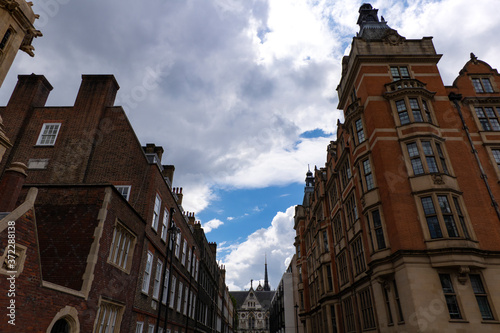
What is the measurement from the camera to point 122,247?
15.0 metres

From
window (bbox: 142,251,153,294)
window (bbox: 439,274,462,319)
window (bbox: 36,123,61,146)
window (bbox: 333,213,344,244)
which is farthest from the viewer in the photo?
window (bbox: 333,213,344,244)

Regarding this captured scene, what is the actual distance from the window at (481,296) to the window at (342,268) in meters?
9.93

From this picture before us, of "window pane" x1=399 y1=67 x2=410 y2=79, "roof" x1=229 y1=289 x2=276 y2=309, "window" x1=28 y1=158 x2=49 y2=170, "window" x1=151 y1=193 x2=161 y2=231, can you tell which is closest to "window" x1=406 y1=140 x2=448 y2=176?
"window pane" x1=399 y1=67 x2=410 y2=79

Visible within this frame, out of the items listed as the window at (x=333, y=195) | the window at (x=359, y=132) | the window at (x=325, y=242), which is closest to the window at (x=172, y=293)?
the window at (x=325, y=242)

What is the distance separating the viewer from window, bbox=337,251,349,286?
81.0 ft

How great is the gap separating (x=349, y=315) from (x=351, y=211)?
8543mm

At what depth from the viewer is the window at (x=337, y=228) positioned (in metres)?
26.6

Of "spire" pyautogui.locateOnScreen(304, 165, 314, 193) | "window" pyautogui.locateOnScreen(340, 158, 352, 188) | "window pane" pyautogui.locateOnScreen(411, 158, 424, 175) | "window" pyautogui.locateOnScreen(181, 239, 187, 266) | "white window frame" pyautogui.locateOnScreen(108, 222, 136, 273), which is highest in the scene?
"spire" pyautogui.locateOnScreen(304, 165, 314, 193)

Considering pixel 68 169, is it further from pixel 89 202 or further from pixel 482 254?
pixel 482 254

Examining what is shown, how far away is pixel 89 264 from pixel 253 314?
130649 mm

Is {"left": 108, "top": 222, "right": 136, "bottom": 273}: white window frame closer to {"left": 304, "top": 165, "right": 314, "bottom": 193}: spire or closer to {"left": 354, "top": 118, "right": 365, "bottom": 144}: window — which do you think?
A: {"left": 354, "top": 118, "right": 365, "bottom": 144}: window

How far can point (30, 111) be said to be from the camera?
2302cm

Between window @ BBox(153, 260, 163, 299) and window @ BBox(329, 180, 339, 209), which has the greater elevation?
window @ BBox(329, 180, 339, 209)

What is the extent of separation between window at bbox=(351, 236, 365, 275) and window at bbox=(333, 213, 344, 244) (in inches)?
134
